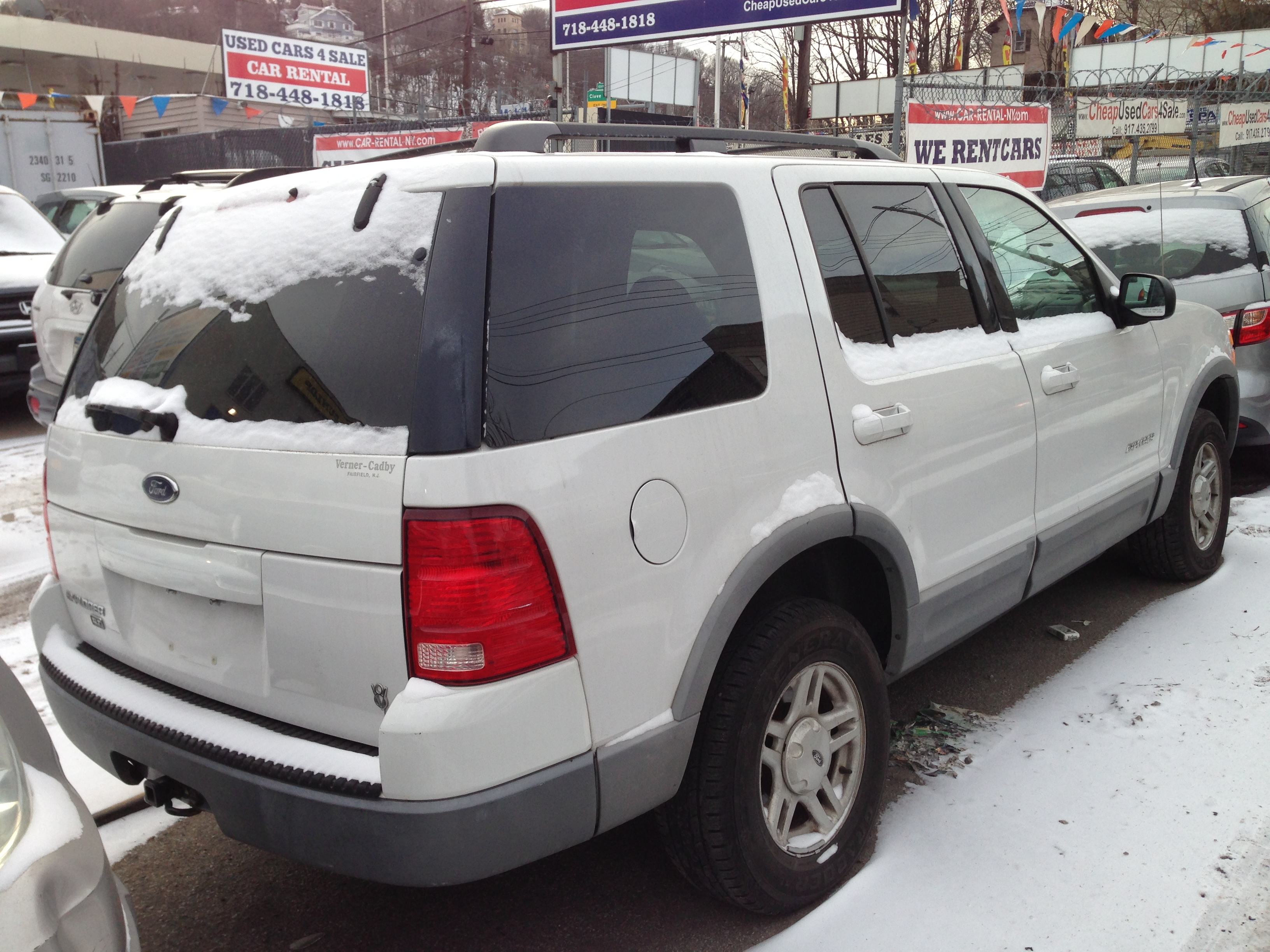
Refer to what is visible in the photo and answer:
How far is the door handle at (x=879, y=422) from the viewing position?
2.72 metres

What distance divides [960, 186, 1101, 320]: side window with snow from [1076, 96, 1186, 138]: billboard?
9435 millimetres

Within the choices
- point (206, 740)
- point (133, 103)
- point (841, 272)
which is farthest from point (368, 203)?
point (133, 103)

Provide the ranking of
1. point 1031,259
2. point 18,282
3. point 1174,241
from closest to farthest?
point 1031,259 < point 1174,241 < point 18,282

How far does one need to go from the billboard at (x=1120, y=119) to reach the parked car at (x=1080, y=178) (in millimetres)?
4854

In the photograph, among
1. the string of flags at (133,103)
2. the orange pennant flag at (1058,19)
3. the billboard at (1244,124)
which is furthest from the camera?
the string of flags at (133,103)

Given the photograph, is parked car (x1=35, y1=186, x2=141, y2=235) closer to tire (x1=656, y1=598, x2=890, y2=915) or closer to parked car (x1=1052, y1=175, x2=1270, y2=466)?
parked car (x1=1052, y1=175, x2=1270, y2=466)

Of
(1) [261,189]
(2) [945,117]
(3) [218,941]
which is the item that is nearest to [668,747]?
(3) [218,941]

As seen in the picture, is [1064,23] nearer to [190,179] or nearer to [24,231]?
[190,179]

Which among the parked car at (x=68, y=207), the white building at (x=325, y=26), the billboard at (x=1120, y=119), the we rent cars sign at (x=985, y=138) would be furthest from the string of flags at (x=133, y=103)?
the we rent cars sign at (x=985, y=138)

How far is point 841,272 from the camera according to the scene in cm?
284

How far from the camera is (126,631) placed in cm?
251

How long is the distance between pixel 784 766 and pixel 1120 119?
40.7ft

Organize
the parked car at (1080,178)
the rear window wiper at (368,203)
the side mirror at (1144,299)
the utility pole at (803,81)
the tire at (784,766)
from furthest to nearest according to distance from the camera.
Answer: the utility pole at (803,81), the parked car at (1080,178), the side mirror at (1144,299), the tire at (784,766), the rear window wiper at (368,203)

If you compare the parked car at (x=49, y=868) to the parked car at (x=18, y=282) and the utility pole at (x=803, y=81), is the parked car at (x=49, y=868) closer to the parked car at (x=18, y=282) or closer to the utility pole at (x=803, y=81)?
the parked car at (x=18, y=282)
